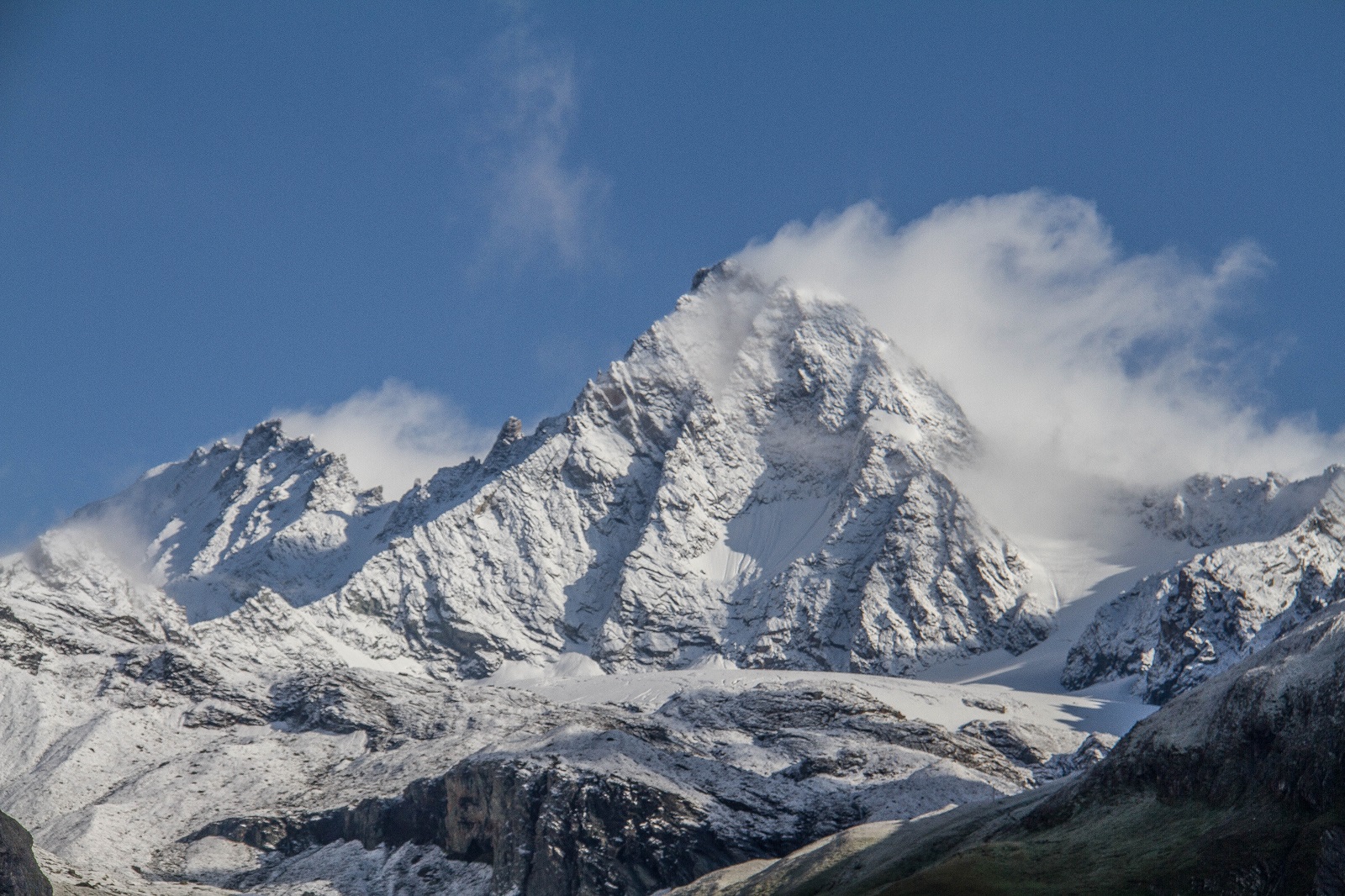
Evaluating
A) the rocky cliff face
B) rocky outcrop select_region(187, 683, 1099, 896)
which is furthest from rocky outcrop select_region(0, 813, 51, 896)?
rocky outcrop select_region(187, 683, 1099, 896)

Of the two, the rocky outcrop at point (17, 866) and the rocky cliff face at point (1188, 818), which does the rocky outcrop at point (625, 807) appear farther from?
the rocky outcrop at point (17, 866)

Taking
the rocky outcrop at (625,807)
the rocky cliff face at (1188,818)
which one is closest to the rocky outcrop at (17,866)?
the rocky cliff face at (1188,818)

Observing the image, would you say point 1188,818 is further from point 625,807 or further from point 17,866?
point 625,807

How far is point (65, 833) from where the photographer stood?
186m

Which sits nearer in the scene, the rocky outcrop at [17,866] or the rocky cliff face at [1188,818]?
the rocky cliff face at [1188,818]

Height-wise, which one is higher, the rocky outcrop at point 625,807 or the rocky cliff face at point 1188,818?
the rocky outcrop at point 625,807

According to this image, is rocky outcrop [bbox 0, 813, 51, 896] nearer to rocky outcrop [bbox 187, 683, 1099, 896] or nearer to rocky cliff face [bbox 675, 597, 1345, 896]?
rocky cliff face [bbox 675, 597, 1345, 896]

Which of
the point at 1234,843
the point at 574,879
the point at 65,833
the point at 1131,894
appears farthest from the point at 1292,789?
the point at 65,833

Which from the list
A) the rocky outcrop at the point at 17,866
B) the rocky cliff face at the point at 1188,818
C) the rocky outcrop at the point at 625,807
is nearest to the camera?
the rocky cliff face at the point at 1188,818

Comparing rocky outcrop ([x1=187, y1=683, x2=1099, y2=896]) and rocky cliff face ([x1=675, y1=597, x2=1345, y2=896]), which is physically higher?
rocky outcrop ([x1=187, y1=683, x2=1099, y2=896])

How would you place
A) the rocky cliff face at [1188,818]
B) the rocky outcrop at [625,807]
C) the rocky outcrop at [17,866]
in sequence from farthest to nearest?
1. the rocky outcrop at [625,807]
2. the rocky outcrop at [17,866]
3. the rocky cliff face at [1188,818]

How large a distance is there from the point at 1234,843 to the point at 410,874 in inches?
4390

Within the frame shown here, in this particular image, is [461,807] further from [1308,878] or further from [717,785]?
[1308,878]

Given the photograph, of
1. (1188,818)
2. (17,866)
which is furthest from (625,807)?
(1188,818)
